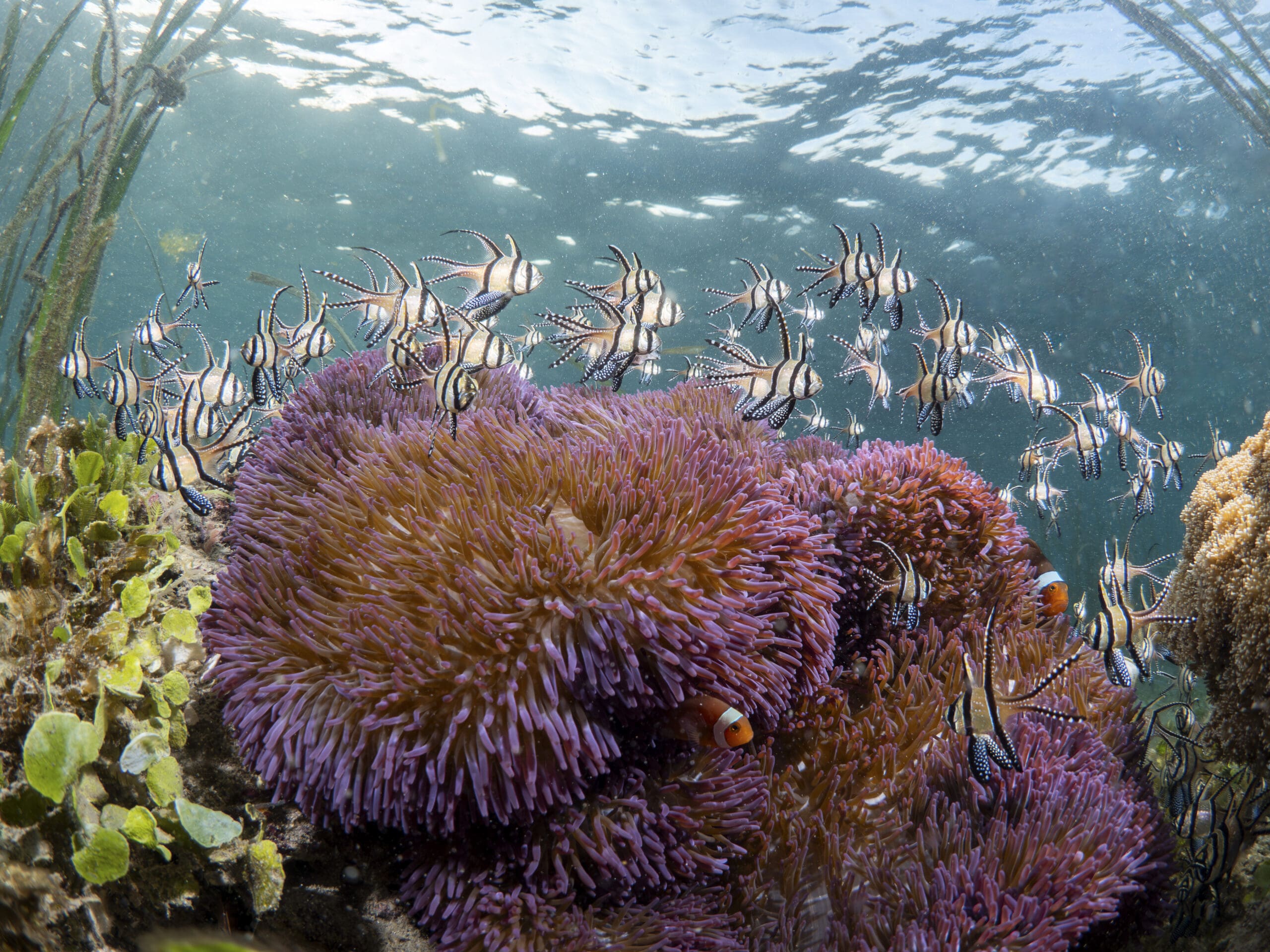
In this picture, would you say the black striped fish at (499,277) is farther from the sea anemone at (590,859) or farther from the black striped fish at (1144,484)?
the black striped fish at (1144,484)

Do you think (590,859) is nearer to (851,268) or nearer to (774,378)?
(774,378)

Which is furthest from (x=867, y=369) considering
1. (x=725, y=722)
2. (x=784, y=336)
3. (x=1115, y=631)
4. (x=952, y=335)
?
(x=725, y=722)

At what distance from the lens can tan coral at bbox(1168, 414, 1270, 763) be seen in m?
2.79

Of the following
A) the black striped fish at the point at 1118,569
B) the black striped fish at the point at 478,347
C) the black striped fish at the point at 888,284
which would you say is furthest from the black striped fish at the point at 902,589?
the black striped fish at the point at 478,347

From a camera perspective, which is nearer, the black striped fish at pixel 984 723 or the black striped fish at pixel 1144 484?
the black striped fish at pixel 984 723

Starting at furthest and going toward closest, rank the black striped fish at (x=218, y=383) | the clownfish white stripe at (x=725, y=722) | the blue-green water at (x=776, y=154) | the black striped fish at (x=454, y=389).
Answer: the blue-green water at (x=776, y=154) → the black striped fish at (x=218, y=383) → the black striped fish at (x=454, y=389) → the clownfish white stripe at (x=725, y=722)

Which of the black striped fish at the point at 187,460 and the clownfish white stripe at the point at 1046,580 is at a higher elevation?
the black striped fish at the point at 187,460

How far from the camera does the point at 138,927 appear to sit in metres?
1.66

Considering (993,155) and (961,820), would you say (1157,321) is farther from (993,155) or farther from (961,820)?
(961,820)

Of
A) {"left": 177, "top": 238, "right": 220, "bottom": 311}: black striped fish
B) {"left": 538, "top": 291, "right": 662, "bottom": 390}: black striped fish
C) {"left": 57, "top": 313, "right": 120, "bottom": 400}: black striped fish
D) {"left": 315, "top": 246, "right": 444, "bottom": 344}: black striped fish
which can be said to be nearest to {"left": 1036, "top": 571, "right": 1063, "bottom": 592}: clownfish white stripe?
{"left": 538, "top": 291, "right": 662, "bottom": 390}: black striped fish

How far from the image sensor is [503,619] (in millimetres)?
1821

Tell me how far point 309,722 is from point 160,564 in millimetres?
1069

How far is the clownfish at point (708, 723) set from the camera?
1.97 metres

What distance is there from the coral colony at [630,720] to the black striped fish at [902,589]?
48mm
